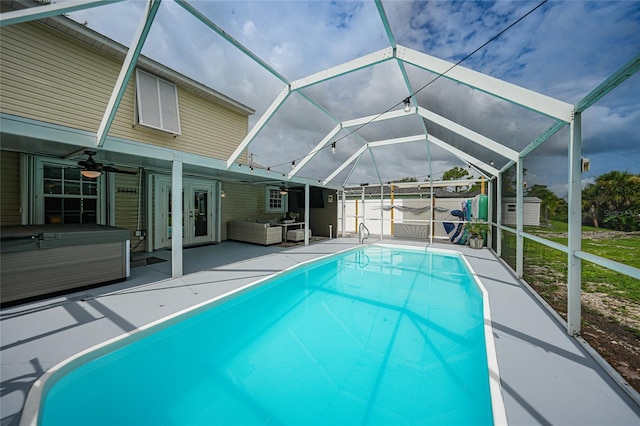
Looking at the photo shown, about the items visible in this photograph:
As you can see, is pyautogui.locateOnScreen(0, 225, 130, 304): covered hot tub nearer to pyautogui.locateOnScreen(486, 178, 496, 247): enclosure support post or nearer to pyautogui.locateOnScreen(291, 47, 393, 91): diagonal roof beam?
pyautogui.locateOnScreen(291, 47, 393, 91): diagonal roof beam

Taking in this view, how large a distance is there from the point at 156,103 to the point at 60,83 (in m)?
1.92

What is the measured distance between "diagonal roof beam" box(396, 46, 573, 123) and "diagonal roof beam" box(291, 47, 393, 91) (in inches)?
11.0

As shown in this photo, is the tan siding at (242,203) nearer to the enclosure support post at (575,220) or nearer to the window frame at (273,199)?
the window frame at (273,199)

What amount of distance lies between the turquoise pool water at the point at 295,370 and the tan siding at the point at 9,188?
16.4 feet

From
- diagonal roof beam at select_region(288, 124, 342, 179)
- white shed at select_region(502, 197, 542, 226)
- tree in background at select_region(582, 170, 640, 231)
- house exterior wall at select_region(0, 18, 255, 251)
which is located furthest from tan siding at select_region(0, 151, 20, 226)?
white shed at select_region(502, 197, 542, 226)

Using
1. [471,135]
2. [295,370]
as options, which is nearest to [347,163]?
[471,135]

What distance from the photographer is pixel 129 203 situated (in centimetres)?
695

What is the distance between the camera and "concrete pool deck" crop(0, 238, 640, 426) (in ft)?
6.19

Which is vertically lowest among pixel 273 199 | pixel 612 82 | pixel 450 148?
pixel 273 199

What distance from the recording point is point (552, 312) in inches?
138

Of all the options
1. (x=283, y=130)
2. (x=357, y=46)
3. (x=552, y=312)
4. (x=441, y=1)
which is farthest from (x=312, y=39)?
(x=552, y=312)

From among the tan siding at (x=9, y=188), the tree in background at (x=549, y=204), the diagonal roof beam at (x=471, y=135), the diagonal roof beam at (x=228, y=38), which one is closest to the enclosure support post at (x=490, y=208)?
the diagonal roof beam at (x=471, y=135)

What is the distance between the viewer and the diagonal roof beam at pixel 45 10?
2633 mm

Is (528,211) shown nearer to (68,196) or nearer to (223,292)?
(223,292)
